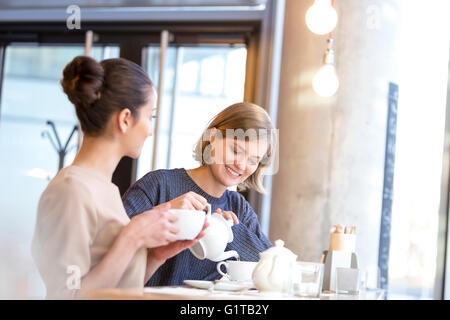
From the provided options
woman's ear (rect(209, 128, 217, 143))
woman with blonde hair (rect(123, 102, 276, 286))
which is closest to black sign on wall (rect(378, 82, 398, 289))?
woman with blonde hair (rect(123, 102, 276, 286))

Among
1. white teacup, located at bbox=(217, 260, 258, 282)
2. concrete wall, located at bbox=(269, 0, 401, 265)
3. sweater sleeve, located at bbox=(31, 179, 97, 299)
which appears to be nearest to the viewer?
sweater sleeve, located at bbox=(31, 179, 97, 299)

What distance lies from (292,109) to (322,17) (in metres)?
1.10

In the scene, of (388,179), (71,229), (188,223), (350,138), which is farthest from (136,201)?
(388,179)

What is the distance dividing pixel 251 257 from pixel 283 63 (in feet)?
7.08

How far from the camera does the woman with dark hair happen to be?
109 centimetres

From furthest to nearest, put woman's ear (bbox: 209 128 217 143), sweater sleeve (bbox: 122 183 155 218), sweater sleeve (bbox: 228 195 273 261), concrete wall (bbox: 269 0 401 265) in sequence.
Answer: concrete wall (bbox: 269 0 401 265) → woman's ear (bbox: 209 128 217 143) → sweater sleeve (bbox: 228 195 273 261) → sweater sleeve (bbox: 122 183 155 218)

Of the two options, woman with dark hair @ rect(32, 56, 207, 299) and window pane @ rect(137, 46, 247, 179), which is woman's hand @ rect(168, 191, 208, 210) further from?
window pane @ rect(137, 46, 247, 179)

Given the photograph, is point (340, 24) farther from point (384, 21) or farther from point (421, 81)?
point (421, 81)

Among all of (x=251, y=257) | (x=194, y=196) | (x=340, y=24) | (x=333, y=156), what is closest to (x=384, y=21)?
(x=340, y=24)

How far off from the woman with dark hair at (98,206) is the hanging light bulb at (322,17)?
1524mm

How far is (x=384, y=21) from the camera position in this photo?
11.7ft

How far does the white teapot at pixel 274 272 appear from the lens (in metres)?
1.31

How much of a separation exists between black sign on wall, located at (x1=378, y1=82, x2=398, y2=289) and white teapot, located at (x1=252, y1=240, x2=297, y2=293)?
2.39 meters

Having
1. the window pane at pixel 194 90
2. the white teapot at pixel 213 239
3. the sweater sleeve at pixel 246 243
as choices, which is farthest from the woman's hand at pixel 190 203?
the window pane at pixel 194 90
